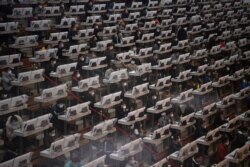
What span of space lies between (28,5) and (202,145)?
10.3 m

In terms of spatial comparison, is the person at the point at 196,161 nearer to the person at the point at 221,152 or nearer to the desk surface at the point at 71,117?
the person at the point at 221,152

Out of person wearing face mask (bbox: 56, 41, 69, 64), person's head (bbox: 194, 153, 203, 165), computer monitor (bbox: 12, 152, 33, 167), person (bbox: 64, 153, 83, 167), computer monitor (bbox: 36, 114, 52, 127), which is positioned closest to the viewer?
computer monitor (bbox: 12, 152, 33, 167)

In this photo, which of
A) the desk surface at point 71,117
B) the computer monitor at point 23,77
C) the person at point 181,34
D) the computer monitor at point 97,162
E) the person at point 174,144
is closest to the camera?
the computer monitor at point 97,162

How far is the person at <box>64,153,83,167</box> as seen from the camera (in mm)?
11797

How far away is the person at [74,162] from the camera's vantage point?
11797mm

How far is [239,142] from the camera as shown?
1497cm

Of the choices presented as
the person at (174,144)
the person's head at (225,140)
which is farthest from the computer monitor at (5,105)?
the person's head at (225,140)

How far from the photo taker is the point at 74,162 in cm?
1232

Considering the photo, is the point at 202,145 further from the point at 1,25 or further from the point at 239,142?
the point at 1,25

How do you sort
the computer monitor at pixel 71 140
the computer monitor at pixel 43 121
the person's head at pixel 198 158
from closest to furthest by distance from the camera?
the computer monitor at pixel 71 140 → the computer monitor at pixel 43 121 → the person's head at pixel 198 158

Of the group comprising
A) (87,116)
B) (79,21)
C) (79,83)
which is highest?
(79,21)

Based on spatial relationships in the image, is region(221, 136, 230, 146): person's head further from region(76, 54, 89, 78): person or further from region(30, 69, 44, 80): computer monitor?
region(30, 69, 44, 80): computer monitor

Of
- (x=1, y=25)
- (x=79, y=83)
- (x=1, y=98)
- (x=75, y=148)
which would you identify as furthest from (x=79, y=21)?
(x=75, y=148)

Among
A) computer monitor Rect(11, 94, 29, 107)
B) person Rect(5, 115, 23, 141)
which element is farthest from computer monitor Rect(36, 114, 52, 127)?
computer monitor Rect(11, 94, 29, 107)
